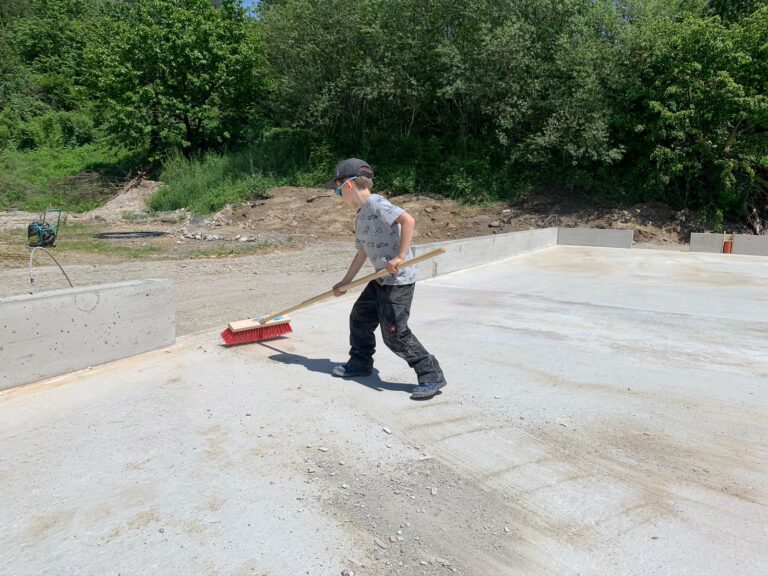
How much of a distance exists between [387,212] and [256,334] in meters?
2.00

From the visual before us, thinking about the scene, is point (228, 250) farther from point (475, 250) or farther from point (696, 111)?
point (696, 111)

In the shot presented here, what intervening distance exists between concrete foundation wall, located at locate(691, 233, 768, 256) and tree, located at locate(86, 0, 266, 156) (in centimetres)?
2094

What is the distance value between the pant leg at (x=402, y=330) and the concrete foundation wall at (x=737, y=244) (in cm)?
1214

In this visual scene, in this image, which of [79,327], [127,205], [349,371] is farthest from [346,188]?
[127,205]

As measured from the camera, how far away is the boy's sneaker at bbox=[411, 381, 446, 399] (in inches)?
148

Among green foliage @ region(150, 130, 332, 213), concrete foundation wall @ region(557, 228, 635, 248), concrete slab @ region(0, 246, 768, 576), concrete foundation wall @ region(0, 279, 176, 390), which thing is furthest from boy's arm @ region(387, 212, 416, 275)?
green foliage @ region(150, 130, 332, 213)

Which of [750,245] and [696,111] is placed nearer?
[750,245]

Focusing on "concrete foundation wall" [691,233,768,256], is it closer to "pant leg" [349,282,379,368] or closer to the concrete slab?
the concrete slab

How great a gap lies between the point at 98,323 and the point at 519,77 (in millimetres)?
18725

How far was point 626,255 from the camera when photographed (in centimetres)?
1236

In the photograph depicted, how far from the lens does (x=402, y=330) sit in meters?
3.74

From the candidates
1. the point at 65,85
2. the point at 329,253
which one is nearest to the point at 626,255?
the point at 329,253

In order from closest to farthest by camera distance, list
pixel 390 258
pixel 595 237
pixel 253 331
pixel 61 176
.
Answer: pixel 390 258 → pixel 253 331 → pixel 595 237 → pixel 61 176

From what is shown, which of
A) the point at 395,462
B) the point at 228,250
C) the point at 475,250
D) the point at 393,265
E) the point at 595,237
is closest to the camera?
the point at 395,462
